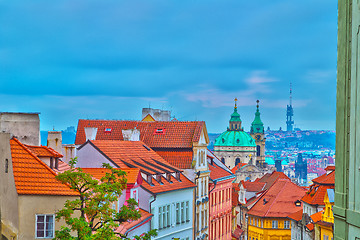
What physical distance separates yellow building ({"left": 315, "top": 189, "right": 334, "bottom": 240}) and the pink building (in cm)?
949

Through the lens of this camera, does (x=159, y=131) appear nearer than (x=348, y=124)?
No

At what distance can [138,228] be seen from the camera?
41.2 m

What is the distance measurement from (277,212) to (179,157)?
1754 inches

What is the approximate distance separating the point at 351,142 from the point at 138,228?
23.4 m

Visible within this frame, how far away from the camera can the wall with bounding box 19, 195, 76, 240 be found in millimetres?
24656

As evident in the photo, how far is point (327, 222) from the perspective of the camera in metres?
58.2

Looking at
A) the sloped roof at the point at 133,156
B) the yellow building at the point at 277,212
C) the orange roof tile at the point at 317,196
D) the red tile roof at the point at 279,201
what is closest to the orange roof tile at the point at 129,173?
the sloped roof at the point at 133,156

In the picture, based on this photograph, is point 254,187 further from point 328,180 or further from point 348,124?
point 348,124

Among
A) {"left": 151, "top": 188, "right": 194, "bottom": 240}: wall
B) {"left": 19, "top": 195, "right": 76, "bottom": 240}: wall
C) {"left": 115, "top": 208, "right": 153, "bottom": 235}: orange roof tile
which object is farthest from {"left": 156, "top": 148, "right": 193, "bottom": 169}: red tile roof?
{"left": 19, "top": 195, "right": 76, "bottom": 240}: wall

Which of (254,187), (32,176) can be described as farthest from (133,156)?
(254,187)

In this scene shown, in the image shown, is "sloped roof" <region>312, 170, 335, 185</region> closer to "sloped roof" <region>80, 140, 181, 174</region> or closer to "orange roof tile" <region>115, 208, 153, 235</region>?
"sloped roof" <region>80, 140, 181, 174</region>

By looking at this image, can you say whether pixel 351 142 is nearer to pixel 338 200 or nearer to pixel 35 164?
pixel 338 200

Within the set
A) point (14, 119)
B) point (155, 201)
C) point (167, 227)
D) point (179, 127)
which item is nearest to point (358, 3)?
point (14, 119)

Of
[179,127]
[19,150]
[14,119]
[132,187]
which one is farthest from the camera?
[179,127]
